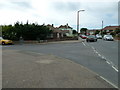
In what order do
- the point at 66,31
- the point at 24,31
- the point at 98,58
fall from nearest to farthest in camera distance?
the point at 98,58
the point at 24,31
the point at 66,31

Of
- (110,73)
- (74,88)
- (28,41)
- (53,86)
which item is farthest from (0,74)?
(28,41)

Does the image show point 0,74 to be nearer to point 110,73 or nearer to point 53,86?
point 53,86

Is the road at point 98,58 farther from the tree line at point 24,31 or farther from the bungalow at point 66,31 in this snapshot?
the bungalow at point 66,31

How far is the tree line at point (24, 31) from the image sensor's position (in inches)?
1201

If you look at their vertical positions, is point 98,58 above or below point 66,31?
below

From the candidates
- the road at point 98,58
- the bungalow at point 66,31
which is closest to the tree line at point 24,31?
the road at point 98,58

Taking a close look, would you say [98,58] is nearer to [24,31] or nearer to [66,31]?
[24,31]

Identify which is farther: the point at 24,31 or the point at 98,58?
the point at 24,31

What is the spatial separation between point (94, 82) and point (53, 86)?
1508 millimetres

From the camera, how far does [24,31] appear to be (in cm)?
3045

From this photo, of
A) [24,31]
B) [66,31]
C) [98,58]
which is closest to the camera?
[98,58]

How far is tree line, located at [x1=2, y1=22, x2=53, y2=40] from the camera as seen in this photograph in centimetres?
3050

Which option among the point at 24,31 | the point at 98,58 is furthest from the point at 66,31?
the point at 98,58

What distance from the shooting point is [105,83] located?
16.3 ft
